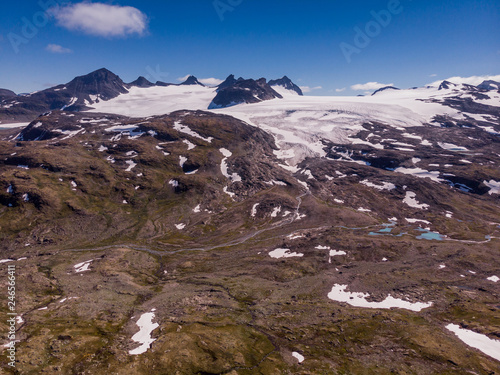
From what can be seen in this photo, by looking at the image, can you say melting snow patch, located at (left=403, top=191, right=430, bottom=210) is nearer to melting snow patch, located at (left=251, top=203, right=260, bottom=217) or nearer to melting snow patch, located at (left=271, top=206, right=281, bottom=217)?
melting snow patch, located at (left=271, top=206, right=281, bottom=217)

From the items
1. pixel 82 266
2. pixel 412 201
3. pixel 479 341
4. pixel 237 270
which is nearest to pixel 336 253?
pixel 237 270

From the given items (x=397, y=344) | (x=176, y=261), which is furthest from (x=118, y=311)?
(x=397, y=344)

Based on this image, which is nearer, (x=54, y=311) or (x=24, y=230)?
(x=54, y=311)

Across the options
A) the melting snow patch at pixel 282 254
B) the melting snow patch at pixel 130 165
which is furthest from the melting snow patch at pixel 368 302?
the melting snow patch at pixel 130 165

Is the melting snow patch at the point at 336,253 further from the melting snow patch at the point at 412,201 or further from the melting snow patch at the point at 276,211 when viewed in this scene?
A: the melting snow patch at the point at 412,201

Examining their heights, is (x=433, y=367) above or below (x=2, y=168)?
below

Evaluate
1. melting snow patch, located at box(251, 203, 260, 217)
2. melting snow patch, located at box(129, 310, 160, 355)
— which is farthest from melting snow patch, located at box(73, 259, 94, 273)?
melting snow patch, located at box(251, 203, 260, 217)

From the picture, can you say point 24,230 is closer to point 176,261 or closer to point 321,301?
point 176,261
